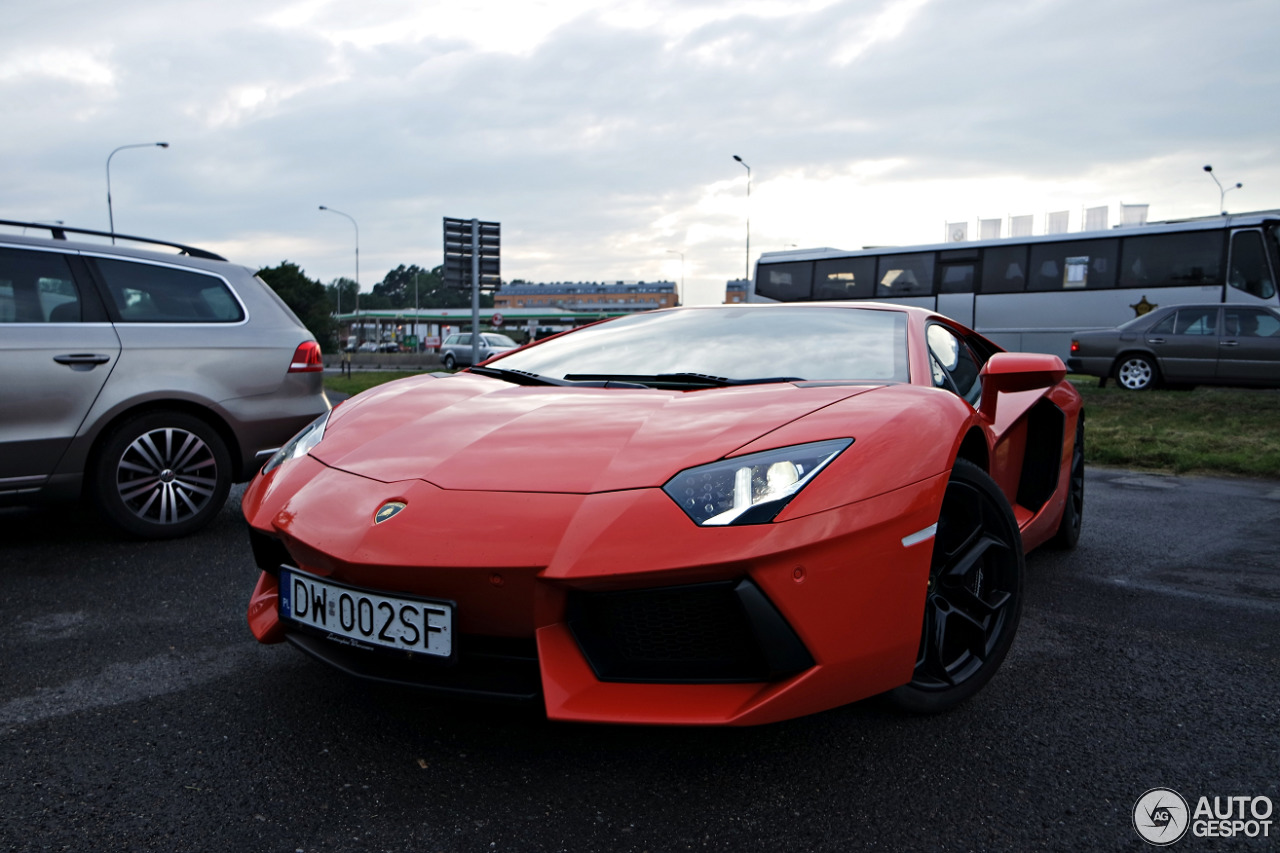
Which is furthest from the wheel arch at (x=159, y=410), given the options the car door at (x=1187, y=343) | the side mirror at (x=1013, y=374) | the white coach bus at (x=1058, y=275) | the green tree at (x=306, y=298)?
the green tree at (x=306, y=298)

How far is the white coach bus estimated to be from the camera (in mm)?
15961

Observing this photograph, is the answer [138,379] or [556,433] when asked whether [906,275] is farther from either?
[556,433]

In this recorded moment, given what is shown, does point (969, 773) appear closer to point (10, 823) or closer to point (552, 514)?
point (552, 514)

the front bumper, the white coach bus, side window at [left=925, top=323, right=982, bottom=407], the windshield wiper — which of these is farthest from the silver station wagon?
the white coach bus

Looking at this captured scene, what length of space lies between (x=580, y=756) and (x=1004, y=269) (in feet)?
62.3

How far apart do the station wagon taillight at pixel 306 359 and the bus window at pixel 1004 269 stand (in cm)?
1711

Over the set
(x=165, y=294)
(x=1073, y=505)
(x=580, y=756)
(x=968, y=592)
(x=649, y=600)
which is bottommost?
Answer: (x=580, y=756)

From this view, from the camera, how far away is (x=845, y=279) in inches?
821

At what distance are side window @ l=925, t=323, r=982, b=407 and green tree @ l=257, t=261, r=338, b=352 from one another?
68918 millimetres

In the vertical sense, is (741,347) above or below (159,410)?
above

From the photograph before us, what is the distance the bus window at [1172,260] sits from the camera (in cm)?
1619

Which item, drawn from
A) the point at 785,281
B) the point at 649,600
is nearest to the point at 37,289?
the point at 649,600

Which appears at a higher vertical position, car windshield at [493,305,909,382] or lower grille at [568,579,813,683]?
car windshield at [493,305,909,382]

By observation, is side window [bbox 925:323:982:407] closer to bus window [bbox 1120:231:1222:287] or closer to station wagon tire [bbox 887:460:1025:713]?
station wagon tire [bbox 887:460:1025:713]
